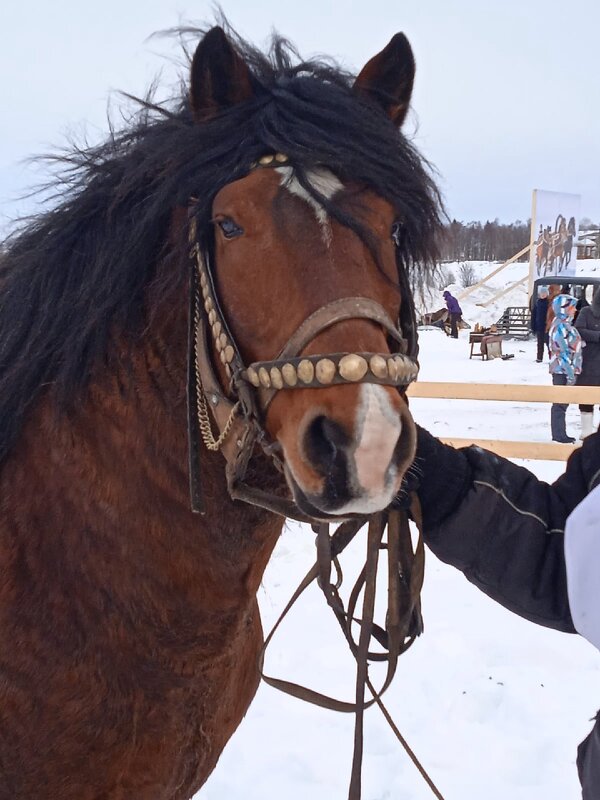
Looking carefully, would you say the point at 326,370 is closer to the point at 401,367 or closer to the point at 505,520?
the point at 401,367

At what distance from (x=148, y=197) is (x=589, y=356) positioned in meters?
8.25

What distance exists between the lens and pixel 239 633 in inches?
76.8

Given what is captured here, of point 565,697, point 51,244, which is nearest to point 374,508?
point 51,244

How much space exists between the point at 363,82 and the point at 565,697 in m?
3.48

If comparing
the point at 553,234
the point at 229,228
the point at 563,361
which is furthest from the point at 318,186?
the point at 553,234

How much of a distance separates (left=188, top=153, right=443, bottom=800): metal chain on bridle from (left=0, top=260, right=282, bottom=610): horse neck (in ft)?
0.32

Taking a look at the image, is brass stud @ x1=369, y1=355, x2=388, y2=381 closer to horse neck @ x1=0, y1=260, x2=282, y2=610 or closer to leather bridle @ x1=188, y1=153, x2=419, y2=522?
leather bridle @ x1=188, y1=153, x2=419, y2=522

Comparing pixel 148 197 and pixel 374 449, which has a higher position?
pixel 148 197

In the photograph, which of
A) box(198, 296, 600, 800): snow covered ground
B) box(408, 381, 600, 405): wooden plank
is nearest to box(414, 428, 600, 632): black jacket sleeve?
box(198, 296, 600, 800): snow covered ground

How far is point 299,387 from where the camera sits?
1.37m

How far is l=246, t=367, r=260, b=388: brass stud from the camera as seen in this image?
57.4 inches

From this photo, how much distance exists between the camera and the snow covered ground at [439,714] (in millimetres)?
3131

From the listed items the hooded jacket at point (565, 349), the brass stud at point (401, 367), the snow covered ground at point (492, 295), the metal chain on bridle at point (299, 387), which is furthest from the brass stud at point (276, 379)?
the snow covered ground at point (492, 295)

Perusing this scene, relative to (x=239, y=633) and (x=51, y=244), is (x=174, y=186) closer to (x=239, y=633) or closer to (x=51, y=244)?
(x=51, y=244)
